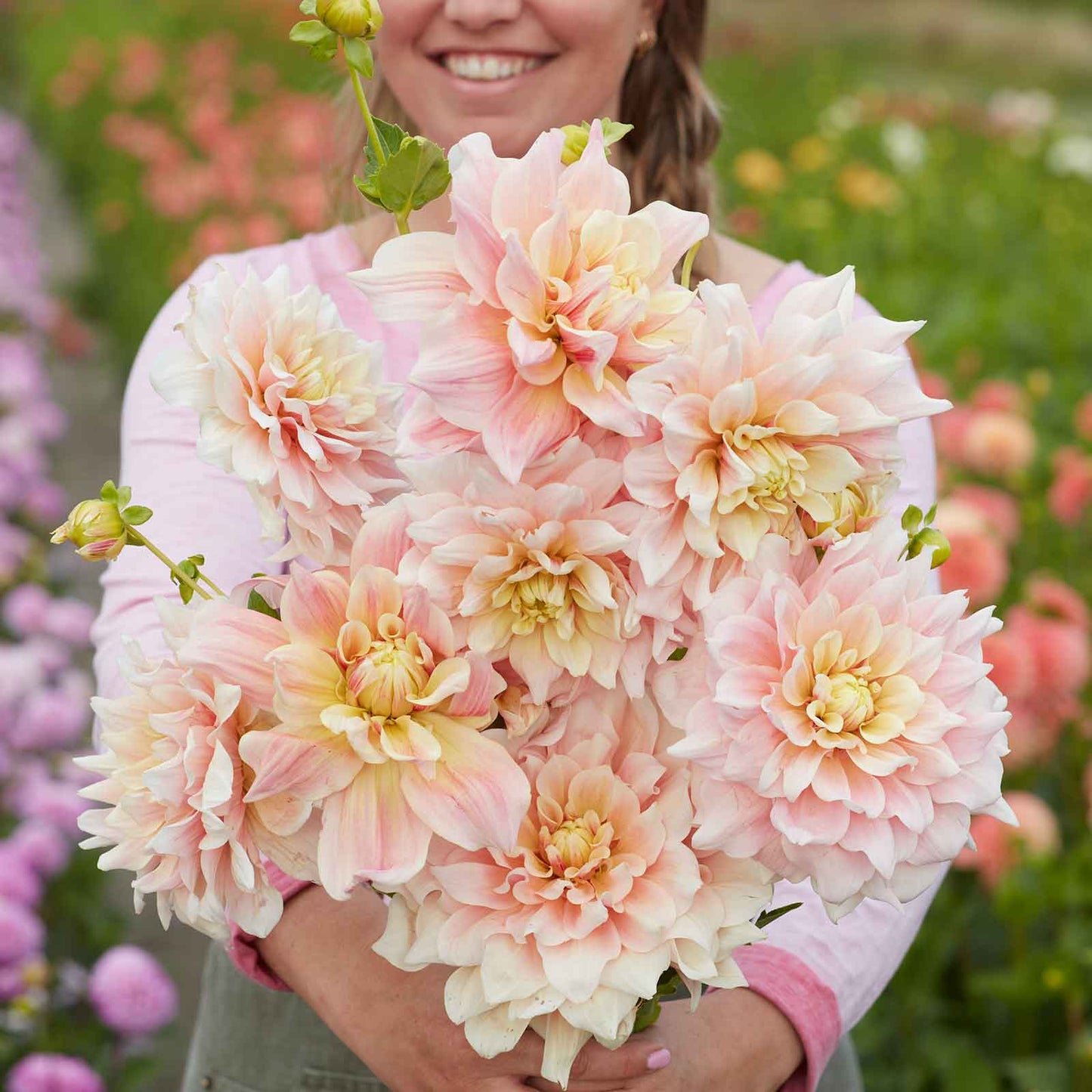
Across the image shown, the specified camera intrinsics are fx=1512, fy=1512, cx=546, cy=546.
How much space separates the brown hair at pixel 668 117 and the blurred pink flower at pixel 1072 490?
45.7 inches

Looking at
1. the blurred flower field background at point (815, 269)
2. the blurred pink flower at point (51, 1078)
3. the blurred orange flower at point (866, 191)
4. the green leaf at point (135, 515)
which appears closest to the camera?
the green leaf at point (135, 515)

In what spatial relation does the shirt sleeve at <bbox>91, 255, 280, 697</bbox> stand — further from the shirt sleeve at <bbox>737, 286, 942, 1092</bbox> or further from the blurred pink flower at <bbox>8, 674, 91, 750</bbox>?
the blurred pink flower at <bbox>8, 674, 91, 750</bbox>

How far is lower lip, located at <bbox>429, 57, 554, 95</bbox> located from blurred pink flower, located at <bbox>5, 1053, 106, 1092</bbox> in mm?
1322

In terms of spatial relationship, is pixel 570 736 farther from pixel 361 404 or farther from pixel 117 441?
pixel 117 441

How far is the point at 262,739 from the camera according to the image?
0.68m

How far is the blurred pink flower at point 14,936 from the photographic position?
6.42ft

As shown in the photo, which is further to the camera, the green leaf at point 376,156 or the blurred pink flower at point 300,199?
the blurred pink flower at point 300,199

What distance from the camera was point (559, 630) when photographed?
0.69 metres

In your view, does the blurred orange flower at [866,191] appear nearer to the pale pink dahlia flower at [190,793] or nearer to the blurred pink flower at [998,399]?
the blurred pink flower at [998,399]

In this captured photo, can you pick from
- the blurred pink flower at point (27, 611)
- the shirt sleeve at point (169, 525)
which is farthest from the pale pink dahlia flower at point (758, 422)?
the blurred pink flower at point (27, 611)

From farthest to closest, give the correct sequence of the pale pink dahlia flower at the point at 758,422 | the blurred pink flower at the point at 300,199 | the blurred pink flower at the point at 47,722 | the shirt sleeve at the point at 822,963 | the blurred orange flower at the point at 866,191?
the blurred orange flower at the point at 866,191
the blurred pink flower at the point at 300,199
the blurred pink flower at the point at 47,722
the shirt sleeve at the point at 822,963
the pale pink dahlia flower at the point at 758,422

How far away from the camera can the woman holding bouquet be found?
0.97m

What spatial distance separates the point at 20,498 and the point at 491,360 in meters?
2.78

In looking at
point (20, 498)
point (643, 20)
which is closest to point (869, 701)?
point (643, 20)
